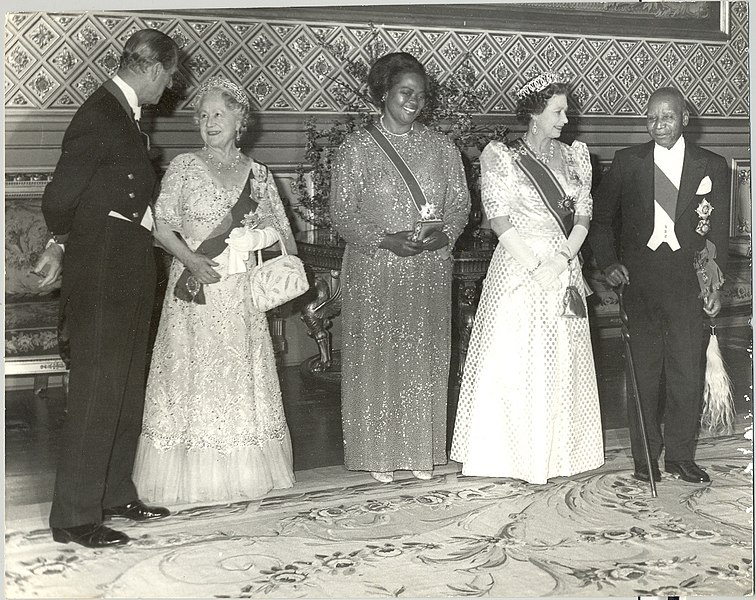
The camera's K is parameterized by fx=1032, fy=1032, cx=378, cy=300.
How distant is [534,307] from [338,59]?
Result: 4.66 ft

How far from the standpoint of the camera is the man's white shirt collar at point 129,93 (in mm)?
4023

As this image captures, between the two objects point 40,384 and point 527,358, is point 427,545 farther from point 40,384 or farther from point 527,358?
point 40,384

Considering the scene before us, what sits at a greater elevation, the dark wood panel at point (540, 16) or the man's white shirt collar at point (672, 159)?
the dark wood panel at point (540, 16)

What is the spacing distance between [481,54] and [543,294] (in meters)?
1.20

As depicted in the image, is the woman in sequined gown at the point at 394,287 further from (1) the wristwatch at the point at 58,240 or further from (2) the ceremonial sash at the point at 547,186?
(1) the wristwatch at the point at 58,240

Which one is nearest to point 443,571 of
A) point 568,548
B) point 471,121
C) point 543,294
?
point 568,548

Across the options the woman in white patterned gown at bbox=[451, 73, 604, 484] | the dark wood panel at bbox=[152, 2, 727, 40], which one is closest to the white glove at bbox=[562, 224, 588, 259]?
the woman in white patterned gown at bbox=[451, 73, 604, 484]

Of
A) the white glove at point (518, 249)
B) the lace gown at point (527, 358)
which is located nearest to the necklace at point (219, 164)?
the lace gown at point (527, 358)

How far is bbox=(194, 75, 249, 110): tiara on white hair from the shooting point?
4.16 m

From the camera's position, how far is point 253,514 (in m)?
4.18

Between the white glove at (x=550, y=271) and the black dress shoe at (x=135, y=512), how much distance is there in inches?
71.2

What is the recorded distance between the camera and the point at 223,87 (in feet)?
13.6

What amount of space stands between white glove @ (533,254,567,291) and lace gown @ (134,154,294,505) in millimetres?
1156

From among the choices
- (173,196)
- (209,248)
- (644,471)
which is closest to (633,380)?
(644,471)
